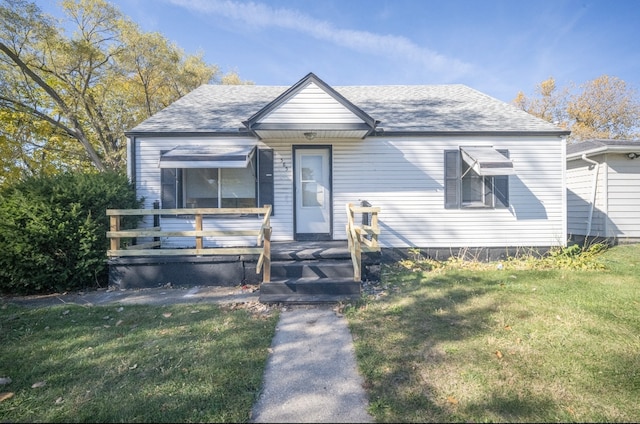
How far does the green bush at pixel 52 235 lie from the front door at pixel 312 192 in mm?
4033

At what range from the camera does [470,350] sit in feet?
10.6

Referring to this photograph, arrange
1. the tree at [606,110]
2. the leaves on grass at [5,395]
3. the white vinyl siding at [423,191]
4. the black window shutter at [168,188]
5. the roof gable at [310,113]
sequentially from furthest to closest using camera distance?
the tree at [606,110]
the white vinyl siding at [423,191]
the black window shutter at [168,188]
the roof gable at [310,113]
the leaves on grass at [5,395]

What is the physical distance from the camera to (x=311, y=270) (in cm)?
540

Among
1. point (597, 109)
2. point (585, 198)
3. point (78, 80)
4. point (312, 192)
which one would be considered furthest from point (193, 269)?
point (597, 109)

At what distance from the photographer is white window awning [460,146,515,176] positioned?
6688mm

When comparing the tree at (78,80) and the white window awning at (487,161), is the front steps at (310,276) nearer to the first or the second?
the white window awning at (487,161)

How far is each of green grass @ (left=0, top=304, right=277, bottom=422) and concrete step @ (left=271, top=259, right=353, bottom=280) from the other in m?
1.08

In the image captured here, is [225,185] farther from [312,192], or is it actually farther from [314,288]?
[314,288]

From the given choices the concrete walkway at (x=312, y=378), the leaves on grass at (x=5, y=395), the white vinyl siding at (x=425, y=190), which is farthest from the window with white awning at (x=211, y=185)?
the leaves on grass at (x=5, y=395)

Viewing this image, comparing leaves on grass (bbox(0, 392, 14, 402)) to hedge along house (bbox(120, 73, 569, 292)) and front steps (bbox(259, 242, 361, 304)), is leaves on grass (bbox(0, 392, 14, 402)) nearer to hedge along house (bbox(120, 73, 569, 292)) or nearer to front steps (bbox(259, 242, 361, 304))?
front steps (bbox(259, 242, 361, 304))

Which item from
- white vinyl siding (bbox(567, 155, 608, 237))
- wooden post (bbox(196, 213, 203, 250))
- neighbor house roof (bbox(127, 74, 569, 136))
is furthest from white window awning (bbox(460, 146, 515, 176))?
wooden post (bbox(196, 213, 203, 250))

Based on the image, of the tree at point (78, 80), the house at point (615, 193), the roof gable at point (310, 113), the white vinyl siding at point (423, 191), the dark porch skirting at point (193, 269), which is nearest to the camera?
the dark porch skirting at point (193, 269)

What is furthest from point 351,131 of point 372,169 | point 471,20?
point 471,20

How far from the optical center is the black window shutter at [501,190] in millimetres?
7516
